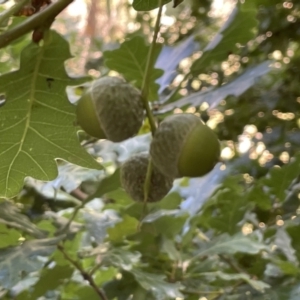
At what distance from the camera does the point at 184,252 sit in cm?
97

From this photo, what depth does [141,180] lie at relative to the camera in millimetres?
682

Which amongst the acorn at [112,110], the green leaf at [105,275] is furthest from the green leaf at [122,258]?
the green leaf at [105,275]

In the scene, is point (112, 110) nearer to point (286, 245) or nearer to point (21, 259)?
point (21, 259)

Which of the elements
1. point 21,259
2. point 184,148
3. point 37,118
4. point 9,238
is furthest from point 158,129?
point 9,238

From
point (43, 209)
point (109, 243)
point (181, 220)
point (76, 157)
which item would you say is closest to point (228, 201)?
point (181, 220)

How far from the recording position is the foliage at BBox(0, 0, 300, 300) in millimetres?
668

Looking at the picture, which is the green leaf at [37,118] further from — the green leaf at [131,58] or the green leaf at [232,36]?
the green leaf at [232,36]

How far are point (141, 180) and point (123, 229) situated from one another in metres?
0.26

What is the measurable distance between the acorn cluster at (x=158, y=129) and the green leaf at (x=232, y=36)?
28cm

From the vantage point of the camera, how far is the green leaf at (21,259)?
69cm

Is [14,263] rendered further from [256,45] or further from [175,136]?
[256,45]

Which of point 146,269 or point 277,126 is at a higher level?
point 146,269

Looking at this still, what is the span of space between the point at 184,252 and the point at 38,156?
386mm

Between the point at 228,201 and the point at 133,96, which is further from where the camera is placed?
the point at 228,201
